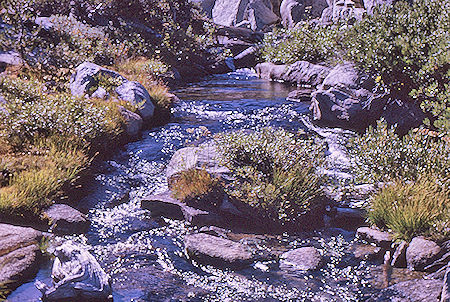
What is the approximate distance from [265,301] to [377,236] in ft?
7.72

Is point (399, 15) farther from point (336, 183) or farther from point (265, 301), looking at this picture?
point (265, 301)

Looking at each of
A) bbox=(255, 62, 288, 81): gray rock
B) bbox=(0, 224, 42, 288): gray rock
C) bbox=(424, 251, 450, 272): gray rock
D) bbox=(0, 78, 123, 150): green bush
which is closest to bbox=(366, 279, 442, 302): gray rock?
bbox=(424, 251, 450, 272): gray rock

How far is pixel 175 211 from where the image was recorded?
828 cm

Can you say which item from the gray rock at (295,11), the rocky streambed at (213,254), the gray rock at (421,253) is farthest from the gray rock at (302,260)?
the gray rock at (295,11)

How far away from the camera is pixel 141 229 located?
7.75 metres

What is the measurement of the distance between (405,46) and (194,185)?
672 cm

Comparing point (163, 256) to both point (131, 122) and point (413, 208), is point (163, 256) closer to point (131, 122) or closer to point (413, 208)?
point (413, 208)

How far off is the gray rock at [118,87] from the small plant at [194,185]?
5.20 meters

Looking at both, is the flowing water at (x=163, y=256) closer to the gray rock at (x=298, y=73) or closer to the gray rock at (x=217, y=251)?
the gray rock at (x=217, y=251)

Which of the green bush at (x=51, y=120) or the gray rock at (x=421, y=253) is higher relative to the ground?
the green bush at (x=51, y=120)

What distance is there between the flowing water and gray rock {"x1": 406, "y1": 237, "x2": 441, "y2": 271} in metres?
0.55

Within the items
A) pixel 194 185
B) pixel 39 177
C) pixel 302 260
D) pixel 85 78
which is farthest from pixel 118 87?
pixel 302 260

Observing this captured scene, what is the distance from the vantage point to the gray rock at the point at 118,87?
13375 millimetres

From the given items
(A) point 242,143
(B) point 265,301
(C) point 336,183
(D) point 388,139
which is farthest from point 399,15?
(B) point 265,301
